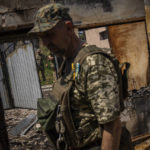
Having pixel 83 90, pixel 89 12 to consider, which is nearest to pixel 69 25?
pixel 83 90

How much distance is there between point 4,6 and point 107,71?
125 inches

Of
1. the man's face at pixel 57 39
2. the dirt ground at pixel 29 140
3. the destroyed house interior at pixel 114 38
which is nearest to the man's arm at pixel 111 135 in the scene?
the man's face at pixel 57 39

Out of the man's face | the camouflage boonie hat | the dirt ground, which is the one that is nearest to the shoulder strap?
the man's face

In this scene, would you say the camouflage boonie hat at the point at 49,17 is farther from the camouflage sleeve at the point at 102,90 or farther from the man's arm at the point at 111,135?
the man's arm at the point at 111,135

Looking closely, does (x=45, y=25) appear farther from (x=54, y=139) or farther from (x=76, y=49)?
(x=54, y=139)

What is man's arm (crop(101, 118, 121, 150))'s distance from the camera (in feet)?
4.09

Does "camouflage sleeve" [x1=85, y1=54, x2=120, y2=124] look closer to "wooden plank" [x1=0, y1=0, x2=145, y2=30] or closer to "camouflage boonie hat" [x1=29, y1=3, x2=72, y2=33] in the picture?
"camouflage boonie hat" [x1=29, y1=3, x2=72, y2=33]

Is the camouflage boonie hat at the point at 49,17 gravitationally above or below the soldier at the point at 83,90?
above

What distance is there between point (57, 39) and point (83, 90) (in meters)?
0.40

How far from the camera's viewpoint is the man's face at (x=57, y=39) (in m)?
1.40

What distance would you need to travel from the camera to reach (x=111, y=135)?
125cm

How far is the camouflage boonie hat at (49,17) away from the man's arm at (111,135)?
2.43 ft

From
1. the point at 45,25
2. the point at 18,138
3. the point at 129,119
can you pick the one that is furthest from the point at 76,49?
the point at 18,138

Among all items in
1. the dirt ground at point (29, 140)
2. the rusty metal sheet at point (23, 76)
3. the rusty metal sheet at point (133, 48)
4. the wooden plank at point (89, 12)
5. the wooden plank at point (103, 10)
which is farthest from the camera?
the rusty metal sheet at point (23, 76)
